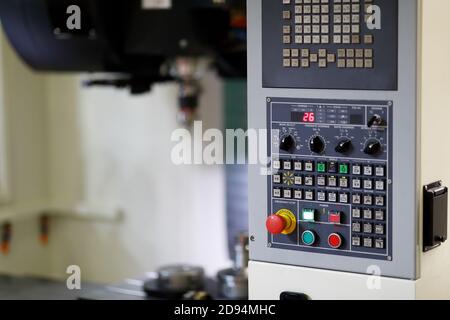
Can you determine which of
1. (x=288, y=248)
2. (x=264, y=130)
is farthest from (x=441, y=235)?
(x=264, y=130)

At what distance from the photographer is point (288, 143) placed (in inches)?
66.8

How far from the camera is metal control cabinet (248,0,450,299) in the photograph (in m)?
1.58

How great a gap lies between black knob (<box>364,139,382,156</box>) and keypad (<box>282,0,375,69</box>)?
150 mm

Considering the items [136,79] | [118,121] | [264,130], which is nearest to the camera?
[264,130]

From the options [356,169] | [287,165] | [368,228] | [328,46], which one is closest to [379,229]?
[368,228]

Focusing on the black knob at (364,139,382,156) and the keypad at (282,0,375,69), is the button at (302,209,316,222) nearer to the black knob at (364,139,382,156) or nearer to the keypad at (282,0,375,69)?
the black knob at (364,139,382,156)

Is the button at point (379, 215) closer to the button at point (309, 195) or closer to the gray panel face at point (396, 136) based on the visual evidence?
the gray panel face at point (396, 136)

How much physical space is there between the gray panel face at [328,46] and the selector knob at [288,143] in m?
0.11

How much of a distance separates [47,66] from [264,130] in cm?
102

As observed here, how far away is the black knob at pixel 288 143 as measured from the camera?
170cm

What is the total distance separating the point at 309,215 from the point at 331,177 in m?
0.10

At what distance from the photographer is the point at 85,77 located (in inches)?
144

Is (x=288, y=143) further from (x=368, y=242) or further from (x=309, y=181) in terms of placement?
(x=368, y=242)
